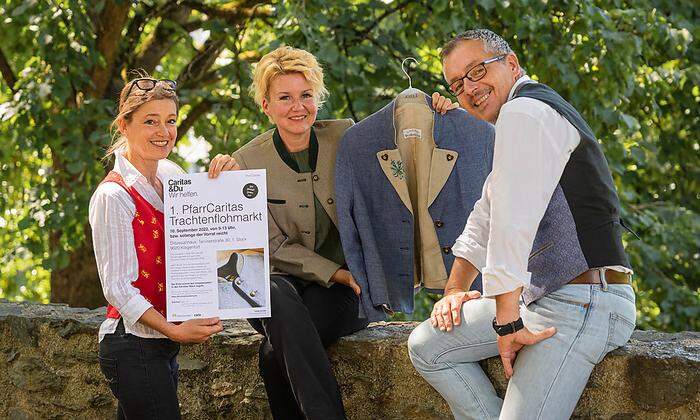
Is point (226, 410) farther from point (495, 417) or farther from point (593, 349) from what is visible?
point (593, 349)

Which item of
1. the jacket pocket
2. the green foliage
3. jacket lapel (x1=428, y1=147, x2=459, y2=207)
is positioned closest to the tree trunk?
the green foliage

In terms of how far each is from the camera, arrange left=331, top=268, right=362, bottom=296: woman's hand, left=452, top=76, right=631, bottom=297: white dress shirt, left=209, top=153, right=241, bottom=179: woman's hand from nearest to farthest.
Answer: left=452, top=76, right=631, bottom=297: white dress shirt → left=209, top=153, right=241, bottom=179: woman's hand → left=331, top=268, right=362, bottom=296: woman's hand

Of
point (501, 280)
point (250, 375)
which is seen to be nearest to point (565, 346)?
point (501, 280)

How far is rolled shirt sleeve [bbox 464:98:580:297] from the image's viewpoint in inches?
94.1

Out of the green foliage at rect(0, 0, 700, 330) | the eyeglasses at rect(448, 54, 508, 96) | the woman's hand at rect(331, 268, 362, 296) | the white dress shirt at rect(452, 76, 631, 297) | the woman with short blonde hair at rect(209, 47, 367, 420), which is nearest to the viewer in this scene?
the white dress shirt at rect(452, 76, 631, 297)

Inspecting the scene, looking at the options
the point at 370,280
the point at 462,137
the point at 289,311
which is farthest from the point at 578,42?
the point at 289,311

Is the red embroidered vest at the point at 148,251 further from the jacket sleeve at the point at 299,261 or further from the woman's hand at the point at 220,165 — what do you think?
the jacket sleeve at the point at 299,261

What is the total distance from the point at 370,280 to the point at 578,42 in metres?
3.11

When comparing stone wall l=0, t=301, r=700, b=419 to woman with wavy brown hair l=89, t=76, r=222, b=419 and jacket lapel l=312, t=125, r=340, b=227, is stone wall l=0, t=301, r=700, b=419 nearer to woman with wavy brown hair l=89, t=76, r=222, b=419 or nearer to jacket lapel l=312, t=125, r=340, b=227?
jacket lapel l=312, t=125, r=340, b=227

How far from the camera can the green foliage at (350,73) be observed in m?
5.70

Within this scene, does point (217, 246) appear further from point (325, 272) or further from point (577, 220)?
point (577, 220)

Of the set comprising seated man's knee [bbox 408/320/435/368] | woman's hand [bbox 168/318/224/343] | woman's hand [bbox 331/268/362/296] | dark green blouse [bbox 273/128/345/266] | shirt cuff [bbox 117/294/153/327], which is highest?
dark green blouse [bbox 273/128/345/266]

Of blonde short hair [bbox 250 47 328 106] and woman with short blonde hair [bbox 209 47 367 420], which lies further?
blonde short hair [bbox 250 47 328 106]

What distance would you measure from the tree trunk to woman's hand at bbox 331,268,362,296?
13.8 feet
